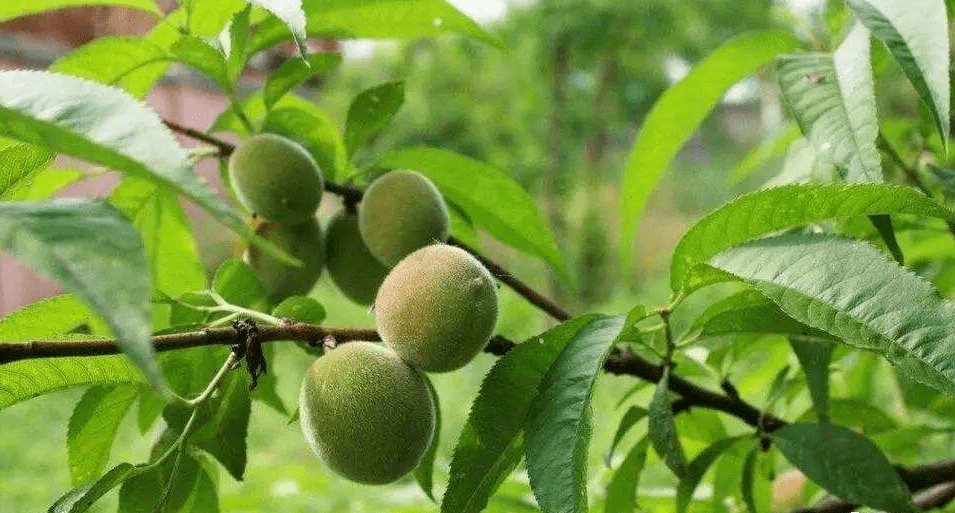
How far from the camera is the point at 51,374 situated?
1.63 feet

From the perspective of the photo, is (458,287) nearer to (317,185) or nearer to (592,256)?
(317,185)

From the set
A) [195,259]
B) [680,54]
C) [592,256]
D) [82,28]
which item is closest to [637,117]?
[680,54]

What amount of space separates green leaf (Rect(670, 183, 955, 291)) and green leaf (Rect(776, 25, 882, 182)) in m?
0.04

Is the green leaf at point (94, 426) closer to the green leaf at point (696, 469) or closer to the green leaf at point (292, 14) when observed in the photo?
the green leaf at point (292, 14)

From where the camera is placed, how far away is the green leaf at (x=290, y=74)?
0.69 metres

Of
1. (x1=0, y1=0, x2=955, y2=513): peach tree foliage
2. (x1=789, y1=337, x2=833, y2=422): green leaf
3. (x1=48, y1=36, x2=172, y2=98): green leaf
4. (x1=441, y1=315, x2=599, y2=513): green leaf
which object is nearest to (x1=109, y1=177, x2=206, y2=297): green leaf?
(x1=0, y1=0, x2=955, y2=513): peach tree foliage

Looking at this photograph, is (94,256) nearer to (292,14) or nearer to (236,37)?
(292,14)

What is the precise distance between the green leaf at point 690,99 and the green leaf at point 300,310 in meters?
0.28

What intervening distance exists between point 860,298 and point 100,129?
322mm

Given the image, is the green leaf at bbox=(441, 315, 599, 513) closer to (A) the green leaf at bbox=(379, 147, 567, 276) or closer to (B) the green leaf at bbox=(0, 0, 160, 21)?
(A) the green leaf at bbox=(379, 147, 567, 276)

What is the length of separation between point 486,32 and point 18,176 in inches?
14.4

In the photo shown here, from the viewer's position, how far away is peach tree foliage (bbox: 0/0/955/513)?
339 millimetres

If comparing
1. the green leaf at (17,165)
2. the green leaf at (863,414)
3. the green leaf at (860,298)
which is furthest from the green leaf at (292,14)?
the green leaf at (863,414)

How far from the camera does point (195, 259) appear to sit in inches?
31.5
